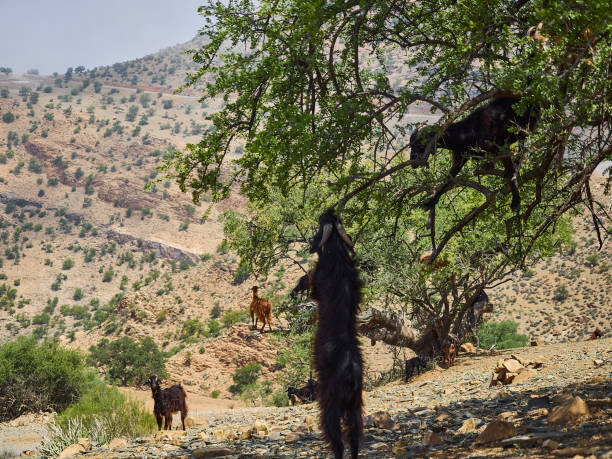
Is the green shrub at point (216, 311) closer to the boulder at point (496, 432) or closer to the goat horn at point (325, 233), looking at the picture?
the boulder at point (496, 432)

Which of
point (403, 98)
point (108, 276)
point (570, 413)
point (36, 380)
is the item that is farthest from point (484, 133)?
point (108, 276)

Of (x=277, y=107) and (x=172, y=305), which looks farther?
(x=172, y=305)

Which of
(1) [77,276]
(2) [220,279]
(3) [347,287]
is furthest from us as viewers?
(1) [77,276]

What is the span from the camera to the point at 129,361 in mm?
36000

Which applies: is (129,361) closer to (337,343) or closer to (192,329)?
(192,329)

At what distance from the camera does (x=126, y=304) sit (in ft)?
167

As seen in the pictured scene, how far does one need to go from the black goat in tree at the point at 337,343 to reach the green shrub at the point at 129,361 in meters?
32.0

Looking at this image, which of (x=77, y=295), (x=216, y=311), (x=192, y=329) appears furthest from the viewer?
(x=77, y=295)

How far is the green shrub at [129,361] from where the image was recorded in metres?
34.2

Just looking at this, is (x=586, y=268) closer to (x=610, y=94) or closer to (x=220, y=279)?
(x=220, y=279)

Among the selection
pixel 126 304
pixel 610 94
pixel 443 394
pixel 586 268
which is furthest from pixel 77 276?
pixel 610 94

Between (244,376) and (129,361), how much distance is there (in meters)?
7.96

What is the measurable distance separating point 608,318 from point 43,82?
13114 centimetres

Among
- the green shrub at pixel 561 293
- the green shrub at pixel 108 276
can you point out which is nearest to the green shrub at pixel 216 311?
the green shrub at pixel 561 293
